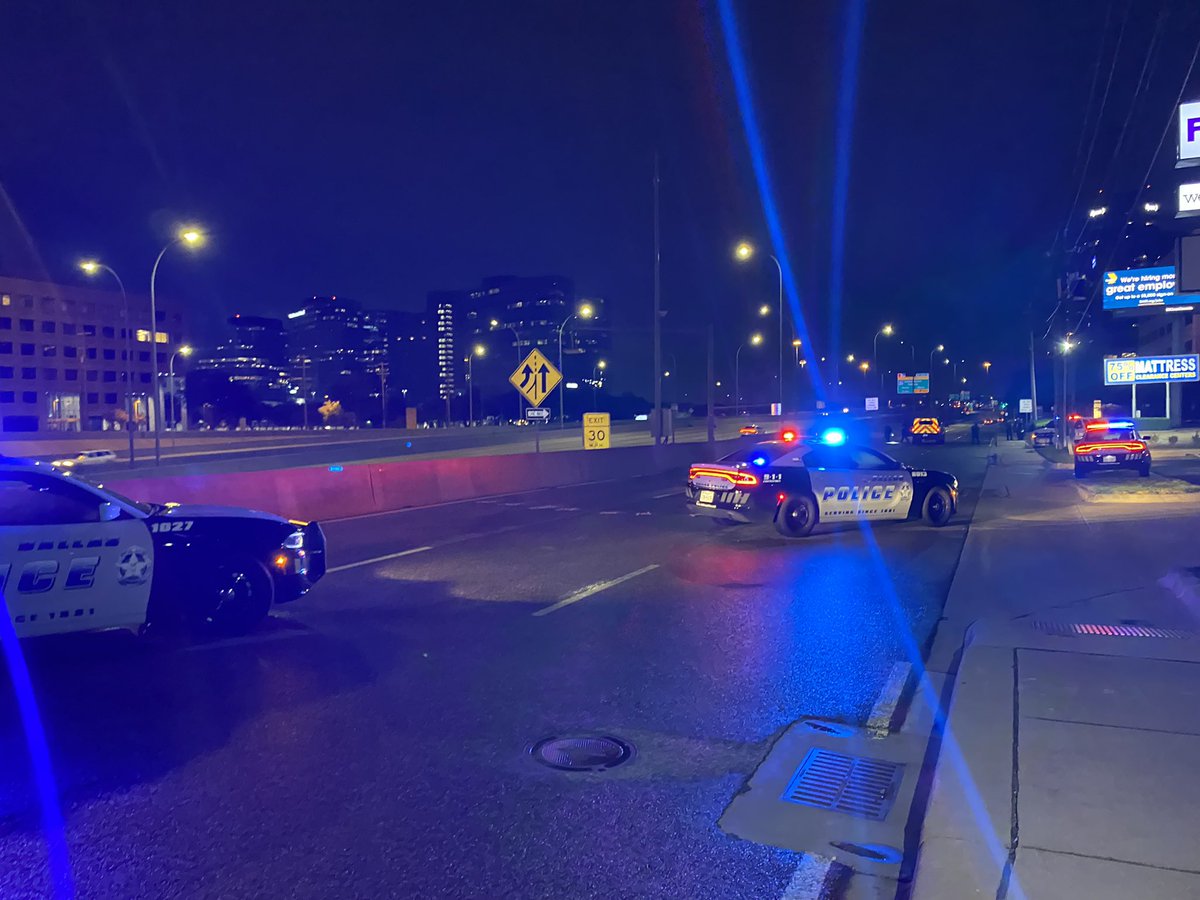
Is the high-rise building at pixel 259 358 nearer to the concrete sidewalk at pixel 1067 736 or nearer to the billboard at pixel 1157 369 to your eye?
the billboard at pixel 1157 369

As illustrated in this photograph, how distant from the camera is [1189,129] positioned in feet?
48.3

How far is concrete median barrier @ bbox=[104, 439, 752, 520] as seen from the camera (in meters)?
16.5

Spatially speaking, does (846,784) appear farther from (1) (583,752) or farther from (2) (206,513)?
(2) (206,513)

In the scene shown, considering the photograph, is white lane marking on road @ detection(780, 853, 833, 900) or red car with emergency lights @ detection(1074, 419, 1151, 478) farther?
red car with emergency lights @ detection(1074, 419, 1151, 478)

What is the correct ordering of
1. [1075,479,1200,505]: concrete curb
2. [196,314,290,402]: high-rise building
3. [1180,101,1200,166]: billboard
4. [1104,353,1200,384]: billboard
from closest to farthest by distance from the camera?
[1180,101,1200,166]: billboard, [1075,479,1200,505]: concrete curb, [1104,353,1200,384]: billboard, [196,314,290,402]: high-rise building

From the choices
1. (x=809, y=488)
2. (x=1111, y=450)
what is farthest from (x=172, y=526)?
(x=1111, y=450)

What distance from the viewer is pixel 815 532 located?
15.1 meters

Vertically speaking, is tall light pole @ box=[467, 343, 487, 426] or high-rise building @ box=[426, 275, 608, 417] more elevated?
high-rise building @ box=[426, 275, 608, 417]

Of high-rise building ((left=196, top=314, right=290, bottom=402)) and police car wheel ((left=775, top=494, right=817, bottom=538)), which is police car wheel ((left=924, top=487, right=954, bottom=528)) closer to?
police car wheel ((left=775, top=494, right=817, bottom=538))

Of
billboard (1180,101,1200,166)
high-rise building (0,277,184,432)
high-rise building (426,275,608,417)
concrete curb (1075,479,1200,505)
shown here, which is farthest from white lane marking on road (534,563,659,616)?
high-rise building (426,275,608,417)

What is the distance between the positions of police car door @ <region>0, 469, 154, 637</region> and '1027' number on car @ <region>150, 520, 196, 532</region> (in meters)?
→ 0.09

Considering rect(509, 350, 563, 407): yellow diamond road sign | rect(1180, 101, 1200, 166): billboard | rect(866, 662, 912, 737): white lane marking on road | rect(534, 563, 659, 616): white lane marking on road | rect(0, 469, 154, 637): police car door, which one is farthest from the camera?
rect(509, 350, 563, 407): yellow diamond road sign

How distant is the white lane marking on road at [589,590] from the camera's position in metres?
9.54

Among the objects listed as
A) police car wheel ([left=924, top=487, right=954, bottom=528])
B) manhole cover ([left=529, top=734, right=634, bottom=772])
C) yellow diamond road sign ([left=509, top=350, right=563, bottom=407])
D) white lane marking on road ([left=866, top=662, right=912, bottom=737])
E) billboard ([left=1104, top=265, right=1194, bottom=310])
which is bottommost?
white lane marking on road ([left=866, top=662, right=912, bottom=737])
